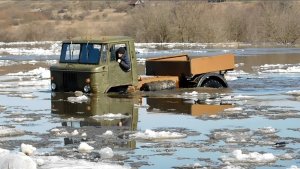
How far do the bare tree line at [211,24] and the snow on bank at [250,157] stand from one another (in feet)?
164

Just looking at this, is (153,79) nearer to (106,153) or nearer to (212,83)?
(212,83)

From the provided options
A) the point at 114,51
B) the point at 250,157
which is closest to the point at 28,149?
the point at 250,157

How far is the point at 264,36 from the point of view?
6147cm

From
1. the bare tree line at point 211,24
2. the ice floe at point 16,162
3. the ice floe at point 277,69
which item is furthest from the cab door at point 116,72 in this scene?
the bare tree line at point 211,24

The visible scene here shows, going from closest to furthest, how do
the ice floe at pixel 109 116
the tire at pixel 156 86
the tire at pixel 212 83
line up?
the ice floe at pixel 109 116
the tire at pixel 156 86
the tire at pixel 212 83

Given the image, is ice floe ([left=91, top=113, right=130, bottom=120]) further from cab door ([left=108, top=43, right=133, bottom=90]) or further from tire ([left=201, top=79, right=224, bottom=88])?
tire ([left=201, top=79, right=224, bottom=88])

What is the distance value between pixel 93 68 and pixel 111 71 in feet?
1.84

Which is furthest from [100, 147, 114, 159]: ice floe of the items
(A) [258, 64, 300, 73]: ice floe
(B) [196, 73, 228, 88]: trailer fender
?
(A) [258, 64, 300, 73]: ice floe

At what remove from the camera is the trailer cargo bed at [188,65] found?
71.9ft

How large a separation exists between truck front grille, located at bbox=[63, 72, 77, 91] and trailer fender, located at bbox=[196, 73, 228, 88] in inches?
153

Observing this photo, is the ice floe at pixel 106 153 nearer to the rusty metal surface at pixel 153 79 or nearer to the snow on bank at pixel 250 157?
the snow on bank at pixel 250 157

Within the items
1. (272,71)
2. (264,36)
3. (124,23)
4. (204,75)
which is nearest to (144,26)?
(124,23)

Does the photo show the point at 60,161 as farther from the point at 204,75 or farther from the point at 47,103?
the point at 204,75

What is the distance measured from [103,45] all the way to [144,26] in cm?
4491
